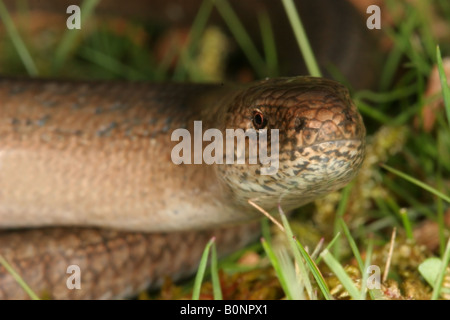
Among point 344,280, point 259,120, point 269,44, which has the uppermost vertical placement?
point 269,44

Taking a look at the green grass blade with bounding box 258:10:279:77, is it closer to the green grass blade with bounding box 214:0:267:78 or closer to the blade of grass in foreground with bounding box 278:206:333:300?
the green grass blade with bounding box 214:0:267:78

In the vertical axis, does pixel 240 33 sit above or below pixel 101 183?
above

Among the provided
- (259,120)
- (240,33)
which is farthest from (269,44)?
(259,120)

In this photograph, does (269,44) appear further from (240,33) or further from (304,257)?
(304,257)

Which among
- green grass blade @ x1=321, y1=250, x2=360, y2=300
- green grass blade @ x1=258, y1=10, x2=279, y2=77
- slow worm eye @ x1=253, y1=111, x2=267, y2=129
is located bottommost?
green grass blade @ x1=321, y1=250, x2=360, y2=300

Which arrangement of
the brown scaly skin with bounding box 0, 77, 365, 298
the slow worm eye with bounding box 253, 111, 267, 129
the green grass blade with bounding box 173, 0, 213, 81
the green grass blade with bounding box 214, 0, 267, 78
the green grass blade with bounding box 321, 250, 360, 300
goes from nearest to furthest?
the green grass blade with bounding box 321, 250, 360, 300, the slow worm eye with bounding box 253, 111, 267, 129, the brown scaly skin with bounding box 0, 77, 365, 298, the green grass blade with bounding box 173, 0, 213, 81, the green grass blade with bounding box 214, 0, 267, 78

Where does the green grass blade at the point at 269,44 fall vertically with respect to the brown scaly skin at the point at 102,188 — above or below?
above

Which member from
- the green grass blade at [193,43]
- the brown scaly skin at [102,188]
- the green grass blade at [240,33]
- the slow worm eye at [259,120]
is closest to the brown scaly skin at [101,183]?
the brown scaly skin at [102,188]

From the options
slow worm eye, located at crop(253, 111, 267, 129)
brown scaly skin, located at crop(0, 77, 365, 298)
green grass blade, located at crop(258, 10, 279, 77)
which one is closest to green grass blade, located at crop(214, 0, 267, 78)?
green grass blade, located at crop(258, 10, 279, 77)

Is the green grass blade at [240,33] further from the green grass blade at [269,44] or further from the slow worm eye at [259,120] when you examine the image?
the slow worm eye at [259,120]
